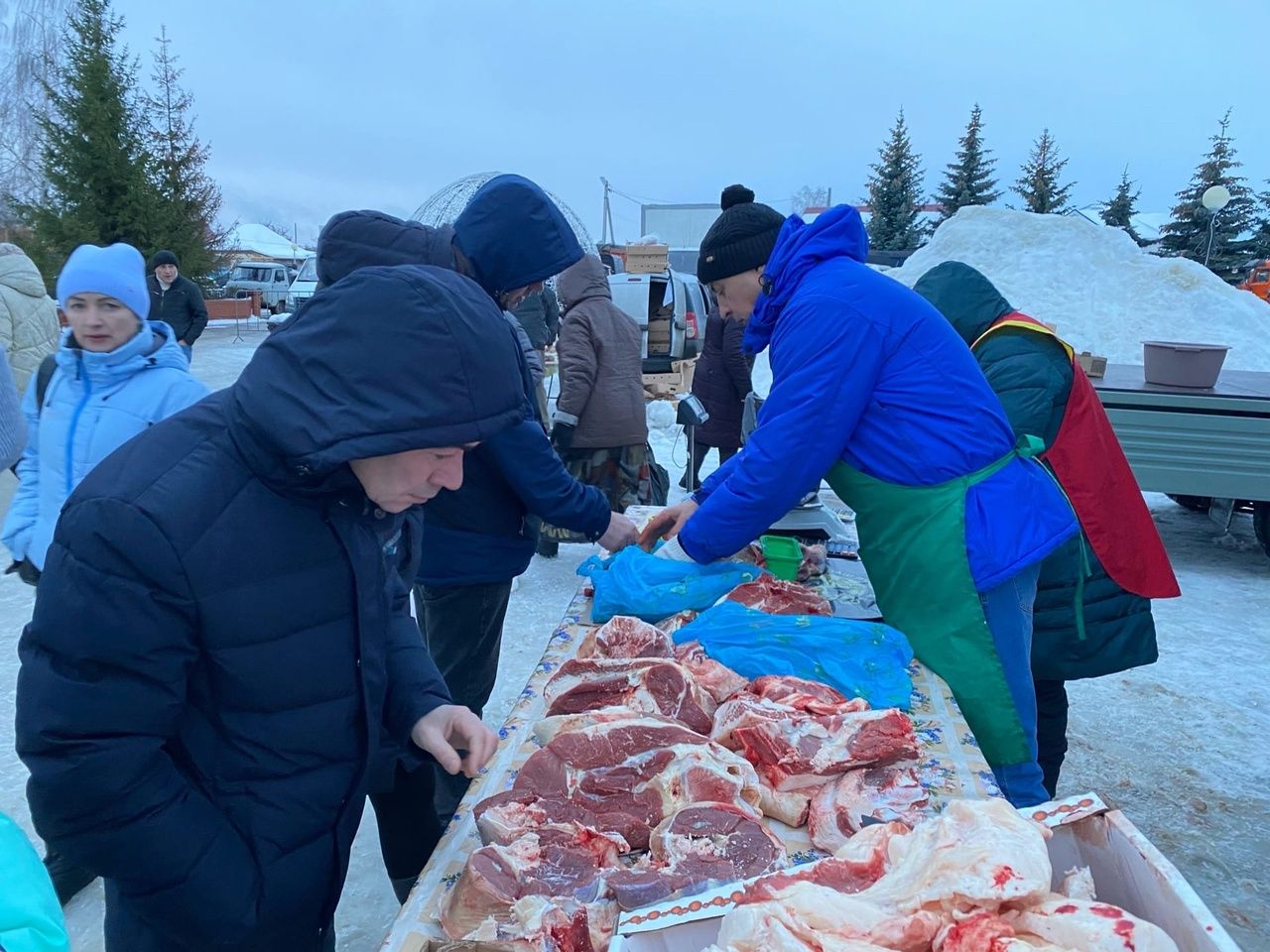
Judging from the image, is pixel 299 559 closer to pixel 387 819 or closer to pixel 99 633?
pixel 99 633

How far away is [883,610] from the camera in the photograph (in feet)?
7.96

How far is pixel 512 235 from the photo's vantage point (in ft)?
8.32

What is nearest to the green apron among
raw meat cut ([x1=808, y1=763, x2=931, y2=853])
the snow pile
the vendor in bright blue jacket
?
the vendor in bright blue jacket

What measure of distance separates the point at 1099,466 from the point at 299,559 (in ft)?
8.15

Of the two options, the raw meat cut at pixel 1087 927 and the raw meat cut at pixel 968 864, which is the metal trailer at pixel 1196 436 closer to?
the raw meat cut at pixel 968 864

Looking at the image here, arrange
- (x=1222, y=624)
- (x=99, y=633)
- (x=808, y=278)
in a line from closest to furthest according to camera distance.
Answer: (x=99, y=633) → (x=808, y=278) → (x=1222, y=624)

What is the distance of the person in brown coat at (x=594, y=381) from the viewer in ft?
18.5

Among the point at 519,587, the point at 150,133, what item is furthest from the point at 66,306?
the point at 150,133

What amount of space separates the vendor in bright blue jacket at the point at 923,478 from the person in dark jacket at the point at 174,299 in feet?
25.9

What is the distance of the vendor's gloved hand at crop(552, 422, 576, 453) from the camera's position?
5.71 m

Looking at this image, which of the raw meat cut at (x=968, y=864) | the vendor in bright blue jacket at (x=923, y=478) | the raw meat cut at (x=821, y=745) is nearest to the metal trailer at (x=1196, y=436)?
the vendor in bright blue jacket at (x=923, y=478)

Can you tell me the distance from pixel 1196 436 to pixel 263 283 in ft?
97.7

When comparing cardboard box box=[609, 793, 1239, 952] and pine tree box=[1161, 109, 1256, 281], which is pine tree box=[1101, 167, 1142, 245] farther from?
cardboard box box=[609, 793, 1239, 952]

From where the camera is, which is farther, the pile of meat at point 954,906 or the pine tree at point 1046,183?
the pine tree at point 1046,183
